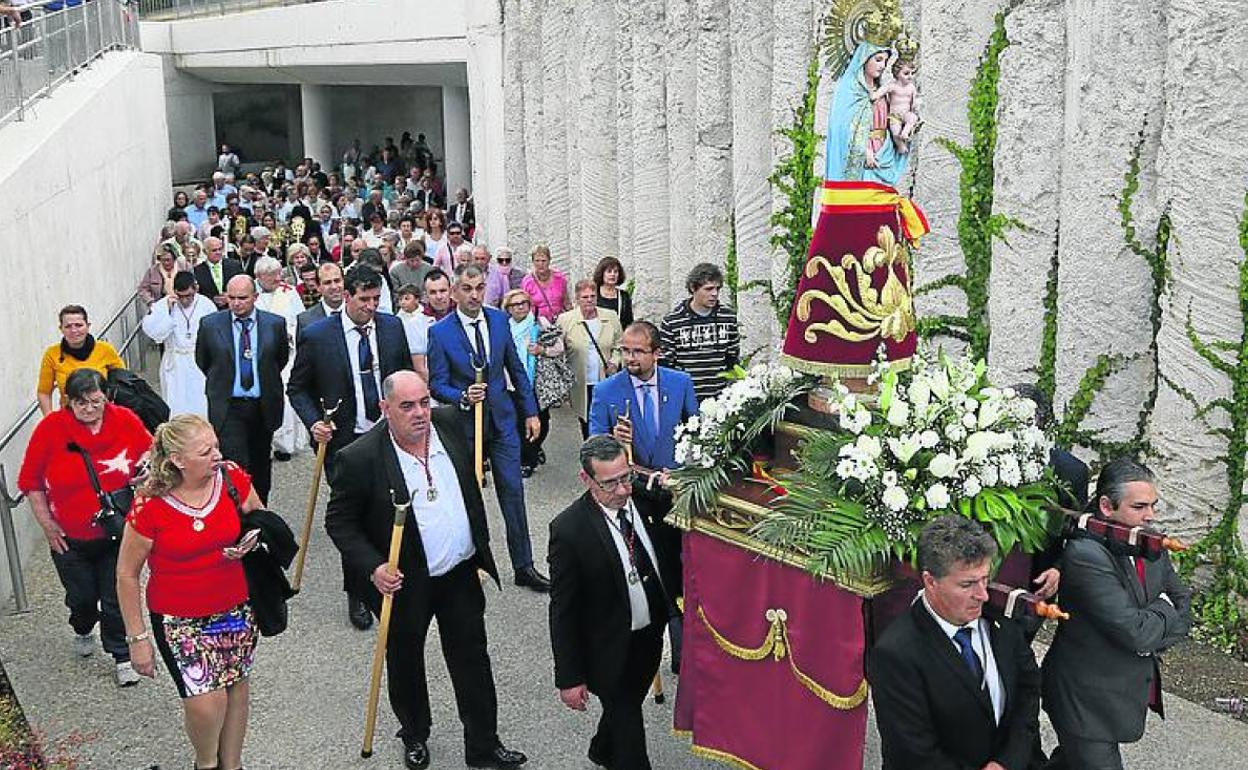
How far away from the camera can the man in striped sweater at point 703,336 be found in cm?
852

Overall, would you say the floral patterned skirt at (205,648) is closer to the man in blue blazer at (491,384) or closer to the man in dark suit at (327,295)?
the man in blue blazer at (491,384)

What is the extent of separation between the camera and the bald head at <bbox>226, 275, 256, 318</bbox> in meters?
8.85

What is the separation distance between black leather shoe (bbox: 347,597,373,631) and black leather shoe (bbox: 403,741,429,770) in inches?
67.0

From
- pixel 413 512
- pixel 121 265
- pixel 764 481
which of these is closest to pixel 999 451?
pixel 764 481

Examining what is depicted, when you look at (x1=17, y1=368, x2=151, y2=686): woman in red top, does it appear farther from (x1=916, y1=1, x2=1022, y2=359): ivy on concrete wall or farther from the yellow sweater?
(x1=916, y1=1, x2=1022, y2=359): ivy on concrete wall

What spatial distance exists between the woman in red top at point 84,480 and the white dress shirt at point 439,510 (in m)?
1.99

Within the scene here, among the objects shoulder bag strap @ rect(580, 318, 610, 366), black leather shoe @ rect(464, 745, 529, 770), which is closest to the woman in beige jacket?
shoulder bag strap @ rect(580, 318, 610, 366)

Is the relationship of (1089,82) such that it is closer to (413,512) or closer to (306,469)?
(413,512)

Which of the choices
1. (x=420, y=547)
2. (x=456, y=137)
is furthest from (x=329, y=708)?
(x=456, y=137)

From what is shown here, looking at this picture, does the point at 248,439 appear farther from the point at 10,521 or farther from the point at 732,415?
the point at 732,415

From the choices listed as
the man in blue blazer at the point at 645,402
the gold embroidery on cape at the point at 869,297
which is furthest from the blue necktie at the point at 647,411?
the gold embroidery on cape at the point at 869,297

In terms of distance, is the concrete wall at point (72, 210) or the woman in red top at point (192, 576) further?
the concrete wall at point (72, 210)

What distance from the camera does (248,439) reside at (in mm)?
8953

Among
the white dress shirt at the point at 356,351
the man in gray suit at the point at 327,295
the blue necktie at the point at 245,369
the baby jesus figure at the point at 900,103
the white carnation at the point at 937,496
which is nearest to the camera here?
the white carnation at the point at 937,496
